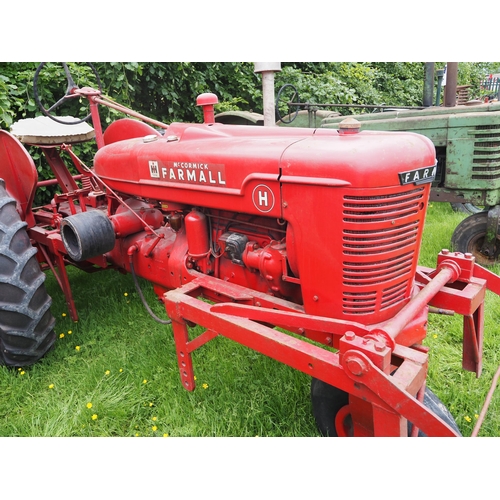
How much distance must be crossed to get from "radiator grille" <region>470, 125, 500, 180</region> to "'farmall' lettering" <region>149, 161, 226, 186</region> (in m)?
2.94

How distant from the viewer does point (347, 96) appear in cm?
881

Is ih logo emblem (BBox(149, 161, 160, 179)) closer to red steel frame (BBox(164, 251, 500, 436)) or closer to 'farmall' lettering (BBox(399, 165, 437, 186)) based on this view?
red steel frame (BBox(164, 251, 500, 436))

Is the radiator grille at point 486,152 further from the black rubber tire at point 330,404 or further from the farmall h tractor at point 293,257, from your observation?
the black rubber tire at point 330,404

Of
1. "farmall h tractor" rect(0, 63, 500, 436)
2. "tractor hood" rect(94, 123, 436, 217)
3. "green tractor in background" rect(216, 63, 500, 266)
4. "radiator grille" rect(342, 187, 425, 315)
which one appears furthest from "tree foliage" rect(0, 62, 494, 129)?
"radiator grille" rect(342, 187, 425, 315)

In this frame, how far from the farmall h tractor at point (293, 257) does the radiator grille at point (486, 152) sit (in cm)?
220

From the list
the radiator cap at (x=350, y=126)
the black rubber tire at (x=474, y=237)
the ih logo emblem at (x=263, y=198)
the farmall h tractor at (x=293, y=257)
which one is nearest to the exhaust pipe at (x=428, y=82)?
the black rubber tire at (x=474, y=237)

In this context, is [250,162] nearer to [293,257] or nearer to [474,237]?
[293,257]

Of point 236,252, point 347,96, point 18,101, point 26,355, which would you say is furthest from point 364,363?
point 347,96

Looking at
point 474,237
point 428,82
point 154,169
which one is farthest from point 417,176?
point 428,82

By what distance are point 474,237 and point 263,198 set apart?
10.0 ft

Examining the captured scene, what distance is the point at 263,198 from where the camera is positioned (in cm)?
195

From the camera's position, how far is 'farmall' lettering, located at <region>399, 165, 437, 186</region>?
169cm

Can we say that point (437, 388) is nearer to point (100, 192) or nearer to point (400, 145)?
point (400, 145)

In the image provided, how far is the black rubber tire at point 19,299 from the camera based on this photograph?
8.45ft
